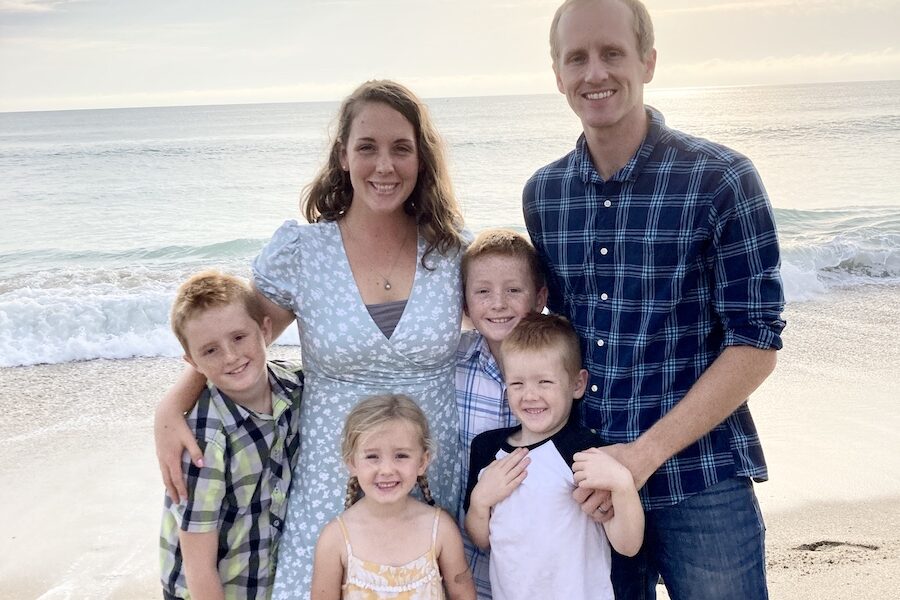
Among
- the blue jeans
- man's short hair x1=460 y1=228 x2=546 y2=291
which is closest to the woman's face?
man's short hair x1=460 y1=228 x2=546 y2=291

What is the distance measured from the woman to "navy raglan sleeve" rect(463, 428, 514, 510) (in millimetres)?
149

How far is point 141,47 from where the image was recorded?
36.6 m

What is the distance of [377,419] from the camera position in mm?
2244

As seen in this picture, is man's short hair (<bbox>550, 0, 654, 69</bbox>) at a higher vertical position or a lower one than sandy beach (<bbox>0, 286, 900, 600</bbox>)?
higher

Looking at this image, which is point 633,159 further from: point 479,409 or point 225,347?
point 225,347

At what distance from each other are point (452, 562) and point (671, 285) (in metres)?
1.09

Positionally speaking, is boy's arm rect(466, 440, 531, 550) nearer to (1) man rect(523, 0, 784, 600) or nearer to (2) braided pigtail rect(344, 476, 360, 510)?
(1) man rect(523, 0, 784, 600)

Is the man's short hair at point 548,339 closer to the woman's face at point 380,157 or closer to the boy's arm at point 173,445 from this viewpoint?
the woman's face at point 380,157

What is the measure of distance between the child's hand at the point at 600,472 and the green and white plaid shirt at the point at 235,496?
39.7 inches

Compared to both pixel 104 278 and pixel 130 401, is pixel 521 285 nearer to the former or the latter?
pixel 130 401

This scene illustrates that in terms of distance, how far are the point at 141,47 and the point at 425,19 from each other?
1733cm

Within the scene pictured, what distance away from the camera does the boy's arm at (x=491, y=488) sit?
2213 millimetres

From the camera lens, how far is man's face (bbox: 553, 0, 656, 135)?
221cm

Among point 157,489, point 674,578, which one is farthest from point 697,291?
point 157,489
